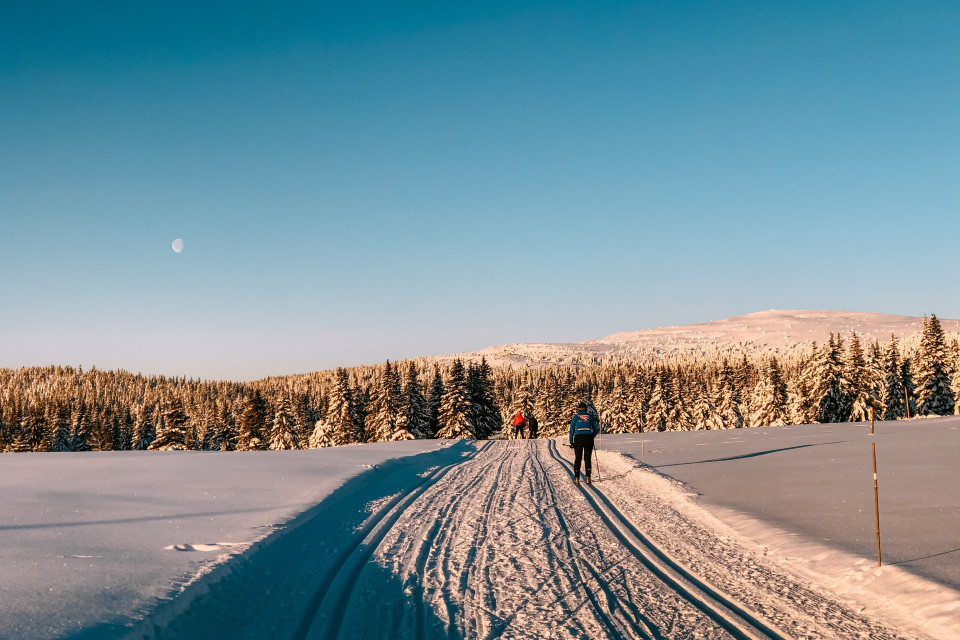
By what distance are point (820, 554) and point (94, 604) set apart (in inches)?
315

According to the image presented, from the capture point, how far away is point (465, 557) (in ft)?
22.9

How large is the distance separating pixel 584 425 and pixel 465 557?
296 inches

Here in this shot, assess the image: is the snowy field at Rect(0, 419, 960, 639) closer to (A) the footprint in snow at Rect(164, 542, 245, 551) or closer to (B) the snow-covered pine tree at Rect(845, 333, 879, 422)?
(A) the footprint in snow at Rect(164, 542, 245, 551)

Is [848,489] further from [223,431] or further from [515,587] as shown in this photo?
[223,431]

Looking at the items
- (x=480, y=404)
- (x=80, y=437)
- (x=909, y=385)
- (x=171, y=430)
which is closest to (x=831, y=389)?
(x=909, y=385)

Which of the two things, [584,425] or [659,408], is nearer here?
[584,425]

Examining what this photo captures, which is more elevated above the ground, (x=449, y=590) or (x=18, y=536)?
(x=18, y=536)

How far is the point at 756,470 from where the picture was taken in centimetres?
1452

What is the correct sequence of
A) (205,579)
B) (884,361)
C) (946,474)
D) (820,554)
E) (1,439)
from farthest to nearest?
(1,439), (884,361), (946,474), (820,554), (205,579)

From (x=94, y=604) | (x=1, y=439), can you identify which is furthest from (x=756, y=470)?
(x=1, y=439)

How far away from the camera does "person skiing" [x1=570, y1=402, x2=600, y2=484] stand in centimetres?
1355

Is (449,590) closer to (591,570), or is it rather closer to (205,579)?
(591,570)

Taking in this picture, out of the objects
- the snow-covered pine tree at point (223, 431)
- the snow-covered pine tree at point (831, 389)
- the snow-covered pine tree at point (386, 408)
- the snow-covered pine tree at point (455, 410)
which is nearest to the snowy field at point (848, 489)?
the snow-covered pine tree at point (455, 410)

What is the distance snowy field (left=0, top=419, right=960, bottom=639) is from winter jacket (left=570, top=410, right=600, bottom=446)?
151 centimetres
